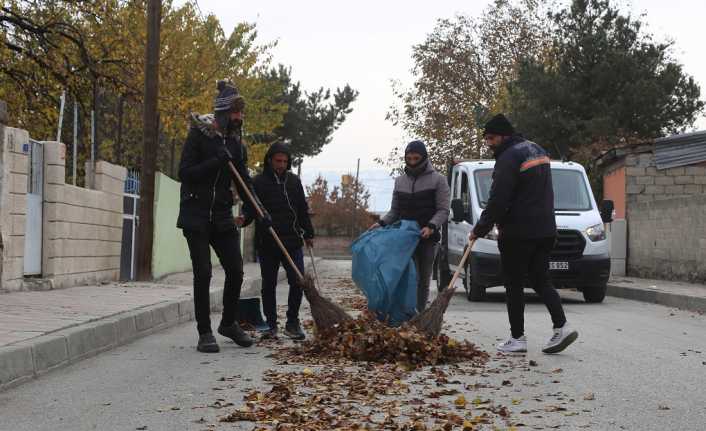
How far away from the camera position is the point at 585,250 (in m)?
15.2

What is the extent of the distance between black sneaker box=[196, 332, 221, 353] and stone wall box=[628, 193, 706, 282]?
1288cm

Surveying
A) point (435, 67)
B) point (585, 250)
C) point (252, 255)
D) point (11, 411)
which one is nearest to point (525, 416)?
point (11, 411)

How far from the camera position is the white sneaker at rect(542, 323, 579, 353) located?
8.20m

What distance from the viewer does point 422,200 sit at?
9.65m

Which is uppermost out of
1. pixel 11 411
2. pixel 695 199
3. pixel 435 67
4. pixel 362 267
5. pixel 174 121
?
pixel 435 67

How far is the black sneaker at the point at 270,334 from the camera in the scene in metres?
9.33

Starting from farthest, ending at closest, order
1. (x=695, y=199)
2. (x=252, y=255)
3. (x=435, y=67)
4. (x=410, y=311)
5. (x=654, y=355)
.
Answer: (x=435, y=67) → (x=252, y=255) → (x=695, y=199) → (x=410, y=311) → (x=654, y=355)

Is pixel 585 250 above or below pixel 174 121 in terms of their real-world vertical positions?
below

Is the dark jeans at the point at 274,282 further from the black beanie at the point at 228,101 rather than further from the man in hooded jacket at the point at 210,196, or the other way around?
the black beanie at the point at 228,101

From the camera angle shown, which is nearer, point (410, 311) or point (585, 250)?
point (410, 311)

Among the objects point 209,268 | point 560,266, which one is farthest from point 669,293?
point 209,268

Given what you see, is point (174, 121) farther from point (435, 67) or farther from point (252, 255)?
point (435, 67)

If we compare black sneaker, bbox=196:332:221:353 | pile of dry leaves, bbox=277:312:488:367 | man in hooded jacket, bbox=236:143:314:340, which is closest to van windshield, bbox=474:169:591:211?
man in hooded jacket, bbox=236:143:314:340

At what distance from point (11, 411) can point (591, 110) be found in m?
31.8
